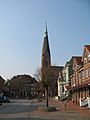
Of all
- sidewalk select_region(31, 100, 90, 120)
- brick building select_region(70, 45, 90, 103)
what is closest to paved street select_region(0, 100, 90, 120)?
sidewalk select_region(31, 100, 90, 120)

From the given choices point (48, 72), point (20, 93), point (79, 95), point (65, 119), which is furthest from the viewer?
point (20, 93)

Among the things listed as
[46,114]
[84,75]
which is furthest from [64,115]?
[84,75]

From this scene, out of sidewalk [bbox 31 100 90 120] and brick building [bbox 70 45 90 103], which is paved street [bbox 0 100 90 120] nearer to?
sidewalk [bbox 31 100 90 120]

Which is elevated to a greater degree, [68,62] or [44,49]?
[44,49]

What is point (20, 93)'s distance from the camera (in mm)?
150750

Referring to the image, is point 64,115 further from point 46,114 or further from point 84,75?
point 84,75

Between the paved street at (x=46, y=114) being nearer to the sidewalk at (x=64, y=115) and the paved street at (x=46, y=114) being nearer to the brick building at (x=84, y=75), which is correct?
the sidewalk at (x=64, y=115)

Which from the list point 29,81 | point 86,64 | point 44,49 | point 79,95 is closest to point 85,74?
point 86,64

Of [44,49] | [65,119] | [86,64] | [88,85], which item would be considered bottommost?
[65,119]

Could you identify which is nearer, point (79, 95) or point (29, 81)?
point (79, 95)

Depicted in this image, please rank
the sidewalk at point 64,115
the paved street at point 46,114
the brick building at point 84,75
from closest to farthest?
the sidewalk at point 64,115 < the paved street at point 46,114 < the brick building at point 84,75

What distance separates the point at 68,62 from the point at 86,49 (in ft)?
105

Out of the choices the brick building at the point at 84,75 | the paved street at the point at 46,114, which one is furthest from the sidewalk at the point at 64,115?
the brick building at the point at 84,75

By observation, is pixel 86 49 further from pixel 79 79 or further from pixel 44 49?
pixel 44 49
